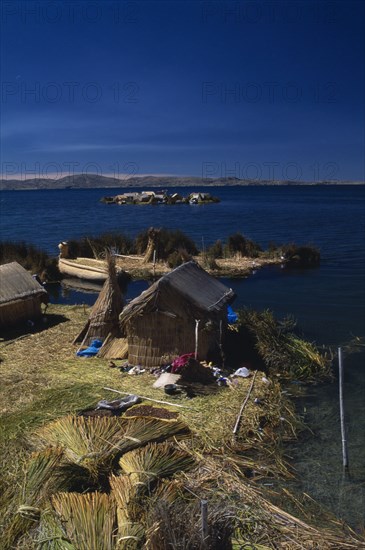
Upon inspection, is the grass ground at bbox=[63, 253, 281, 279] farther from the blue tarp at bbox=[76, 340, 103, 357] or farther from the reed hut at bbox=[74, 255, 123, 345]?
the blue tarp at bbox=[76, 340, 103, 357]

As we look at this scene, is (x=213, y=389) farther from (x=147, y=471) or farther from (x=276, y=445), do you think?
(x=147, y=471)

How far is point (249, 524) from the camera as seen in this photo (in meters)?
5.61

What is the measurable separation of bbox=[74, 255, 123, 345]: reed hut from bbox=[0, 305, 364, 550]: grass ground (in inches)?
27.6

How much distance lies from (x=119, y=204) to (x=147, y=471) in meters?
100

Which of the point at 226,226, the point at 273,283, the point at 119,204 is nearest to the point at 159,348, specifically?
the point at 273,283

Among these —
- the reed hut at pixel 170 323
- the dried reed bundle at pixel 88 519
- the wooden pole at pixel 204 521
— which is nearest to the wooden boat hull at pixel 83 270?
the reed hut at pixel 170 323

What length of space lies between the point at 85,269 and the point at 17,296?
343 inches

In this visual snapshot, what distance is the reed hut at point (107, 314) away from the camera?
39.1ft

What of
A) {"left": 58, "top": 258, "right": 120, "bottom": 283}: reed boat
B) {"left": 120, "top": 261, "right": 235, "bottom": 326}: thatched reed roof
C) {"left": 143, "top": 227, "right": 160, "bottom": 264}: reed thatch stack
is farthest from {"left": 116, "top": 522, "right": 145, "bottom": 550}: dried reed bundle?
{"left": 143, "top": 227, "right": 160, "bottom": 264}: reed thatch stack

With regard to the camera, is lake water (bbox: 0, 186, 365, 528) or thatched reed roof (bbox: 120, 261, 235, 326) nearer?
lake water (bbox: 0, 186, 365, 528)

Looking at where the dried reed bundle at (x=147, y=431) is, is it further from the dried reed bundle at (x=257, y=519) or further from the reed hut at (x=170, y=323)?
the reed hut at (x=170, y=323)

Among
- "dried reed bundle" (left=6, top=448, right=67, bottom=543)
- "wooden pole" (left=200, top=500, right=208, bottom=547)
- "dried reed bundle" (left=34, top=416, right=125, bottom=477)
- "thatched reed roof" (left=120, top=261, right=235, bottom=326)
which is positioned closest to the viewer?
"wooden pole" (left=200, top=500, right=208, bottom=547)

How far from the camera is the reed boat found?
21.5 meters

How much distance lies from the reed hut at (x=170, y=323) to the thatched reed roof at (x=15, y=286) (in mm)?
4183
